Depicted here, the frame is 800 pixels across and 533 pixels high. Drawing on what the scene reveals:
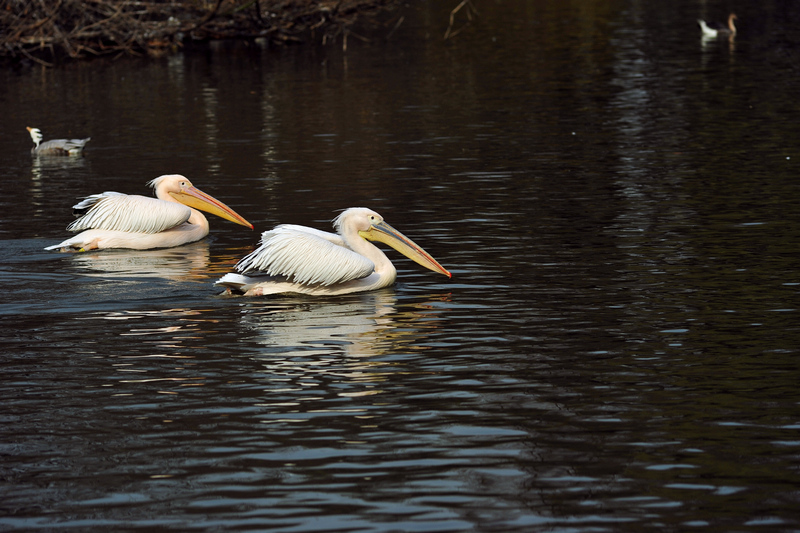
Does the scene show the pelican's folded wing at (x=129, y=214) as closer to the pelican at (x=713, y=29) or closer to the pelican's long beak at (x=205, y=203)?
the pelican's long beak at (x=205, y=203)

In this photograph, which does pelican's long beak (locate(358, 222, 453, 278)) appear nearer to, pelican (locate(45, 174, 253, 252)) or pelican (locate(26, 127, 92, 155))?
pelican (locate(45, 174, 253, 252))

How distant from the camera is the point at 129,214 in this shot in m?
11.4

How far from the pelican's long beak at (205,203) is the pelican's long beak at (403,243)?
2403 millimetres

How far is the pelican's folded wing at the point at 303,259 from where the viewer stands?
29.2 feet

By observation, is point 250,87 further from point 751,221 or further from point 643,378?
point 643,378

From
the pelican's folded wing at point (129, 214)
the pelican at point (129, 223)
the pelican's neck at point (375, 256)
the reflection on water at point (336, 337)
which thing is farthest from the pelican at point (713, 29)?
the reflection on water at point (336, 337)

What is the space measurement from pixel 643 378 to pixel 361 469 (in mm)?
1991

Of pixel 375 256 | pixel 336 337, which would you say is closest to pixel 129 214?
pixel 375 256

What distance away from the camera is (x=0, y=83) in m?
29.9

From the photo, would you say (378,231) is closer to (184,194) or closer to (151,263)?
(151,263)

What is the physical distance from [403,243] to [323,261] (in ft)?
2.89

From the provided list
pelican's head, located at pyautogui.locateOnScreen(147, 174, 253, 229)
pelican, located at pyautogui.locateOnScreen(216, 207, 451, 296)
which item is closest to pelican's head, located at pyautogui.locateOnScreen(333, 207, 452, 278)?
pelican, located at pyautogui.locateOnScreen(216, 207, 451, 296)

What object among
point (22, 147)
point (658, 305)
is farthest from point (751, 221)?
point (22, 147)

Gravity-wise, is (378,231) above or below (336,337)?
above
